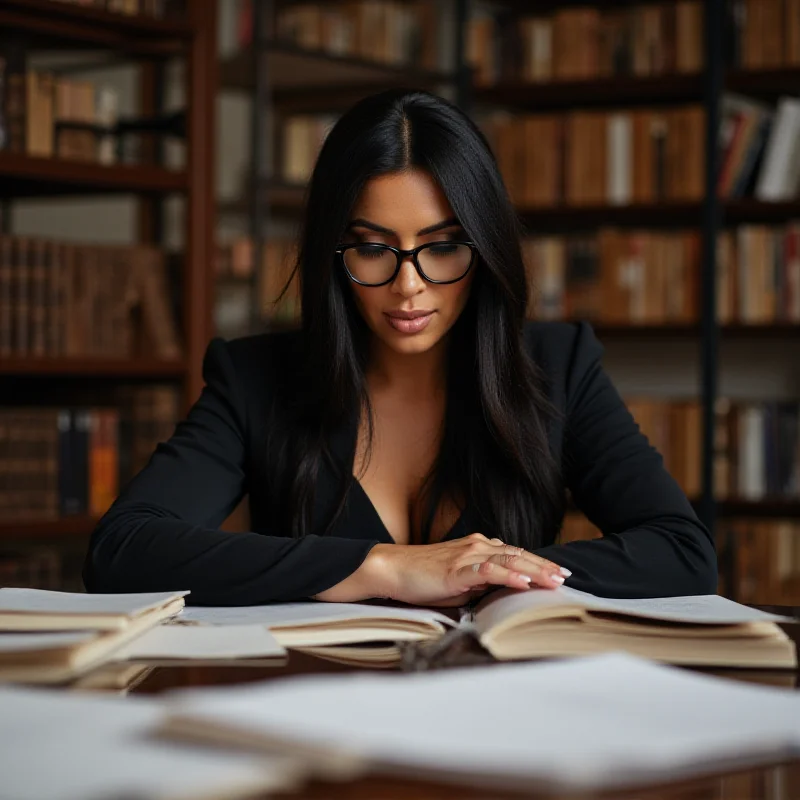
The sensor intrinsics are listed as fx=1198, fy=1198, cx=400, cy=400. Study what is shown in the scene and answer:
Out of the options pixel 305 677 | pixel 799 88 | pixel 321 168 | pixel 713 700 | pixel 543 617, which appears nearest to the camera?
pixel 713 700

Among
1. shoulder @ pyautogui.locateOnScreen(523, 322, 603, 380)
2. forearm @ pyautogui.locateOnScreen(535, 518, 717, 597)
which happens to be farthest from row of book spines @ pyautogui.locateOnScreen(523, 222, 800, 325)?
forearm @ pyautogui.locateOnScreen(535, 518, 717, 597)

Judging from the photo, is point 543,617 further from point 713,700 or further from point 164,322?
point 164,322

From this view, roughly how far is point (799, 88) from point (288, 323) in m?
1.63

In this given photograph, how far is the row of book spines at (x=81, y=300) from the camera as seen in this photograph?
273 centimetres

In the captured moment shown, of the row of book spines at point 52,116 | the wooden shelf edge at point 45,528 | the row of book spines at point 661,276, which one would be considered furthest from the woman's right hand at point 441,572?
the row of book spines at point 661,276

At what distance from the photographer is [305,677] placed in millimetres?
865

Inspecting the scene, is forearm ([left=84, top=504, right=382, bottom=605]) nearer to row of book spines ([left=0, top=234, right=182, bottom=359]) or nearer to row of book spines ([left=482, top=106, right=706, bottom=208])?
→ row of book spines ([left=0, top=234, right=182, bottom=359])

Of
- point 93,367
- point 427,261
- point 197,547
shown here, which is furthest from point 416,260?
point 93,367

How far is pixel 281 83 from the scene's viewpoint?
3768 mm

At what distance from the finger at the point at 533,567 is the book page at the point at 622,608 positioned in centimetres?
4

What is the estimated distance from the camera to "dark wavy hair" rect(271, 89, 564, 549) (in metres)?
1.54

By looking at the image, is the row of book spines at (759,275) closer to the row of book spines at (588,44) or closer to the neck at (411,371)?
the row of book spines at (588,44)

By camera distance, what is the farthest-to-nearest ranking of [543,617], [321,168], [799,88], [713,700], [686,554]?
[799,88] → [321,168] → [686,554] → [543,617] → [713,700]

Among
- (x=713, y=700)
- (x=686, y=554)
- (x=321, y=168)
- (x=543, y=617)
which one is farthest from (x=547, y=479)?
(x=713, y=700)
